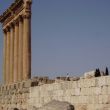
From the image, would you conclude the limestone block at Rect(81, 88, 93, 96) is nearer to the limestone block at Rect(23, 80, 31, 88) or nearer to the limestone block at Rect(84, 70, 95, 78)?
the limestone block at Rect(84, 70, 95, 78)

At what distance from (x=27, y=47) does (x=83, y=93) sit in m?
11.7

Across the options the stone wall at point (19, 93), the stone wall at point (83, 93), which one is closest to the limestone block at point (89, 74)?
the stone wall at point (83, 93)

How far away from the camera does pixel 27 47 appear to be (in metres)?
27.0

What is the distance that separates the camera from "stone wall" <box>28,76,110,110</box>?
563 inches

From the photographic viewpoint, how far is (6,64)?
1332 inches

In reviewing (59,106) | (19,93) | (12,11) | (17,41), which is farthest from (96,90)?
(12,11)

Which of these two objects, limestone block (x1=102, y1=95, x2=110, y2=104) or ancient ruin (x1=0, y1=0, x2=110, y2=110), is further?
ancient ruin (x1=0, y1=0, x2=110, y2=110)

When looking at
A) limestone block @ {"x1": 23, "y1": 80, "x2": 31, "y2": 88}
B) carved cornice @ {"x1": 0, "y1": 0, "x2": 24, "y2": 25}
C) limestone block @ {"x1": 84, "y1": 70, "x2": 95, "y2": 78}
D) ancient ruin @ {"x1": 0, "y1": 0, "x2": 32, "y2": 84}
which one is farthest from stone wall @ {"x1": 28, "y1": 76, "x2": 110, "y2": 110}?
carved cornice @ {"x1": 0, "y1": 0, "x2": 24, "y2": 25}

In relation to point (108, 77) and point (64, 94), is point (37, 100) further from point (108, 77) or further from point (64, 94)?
point (108, 77)

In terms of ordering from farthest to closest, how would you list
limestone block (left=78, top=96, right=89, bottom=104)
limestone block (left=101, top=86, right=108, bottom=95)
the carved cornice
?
the carved cornice, limestone block (left=78, top=96, right=89, bottom=104), limestone block (left=101, top=86, right=108, bottom=95)

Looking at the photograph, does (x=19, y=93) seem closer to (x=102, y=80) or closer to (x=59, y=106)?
(x=59, y=106)

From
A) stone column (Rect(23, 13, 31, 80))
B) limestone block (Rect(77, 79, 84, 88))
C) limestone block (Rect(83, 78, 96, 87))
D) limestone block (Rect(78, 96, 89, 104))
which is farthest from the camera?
stone column (Rect(23, 13, 31, 80))

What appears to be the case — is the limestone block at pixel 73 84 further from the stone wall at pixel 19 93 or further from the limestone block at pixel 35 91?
the stone wall at pixel 19 93

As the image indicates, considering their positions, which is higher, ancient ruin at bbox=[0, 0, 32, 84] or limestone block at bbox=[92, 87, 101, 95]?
ancient ruin at bbox=[0, 0, 32, 84]
